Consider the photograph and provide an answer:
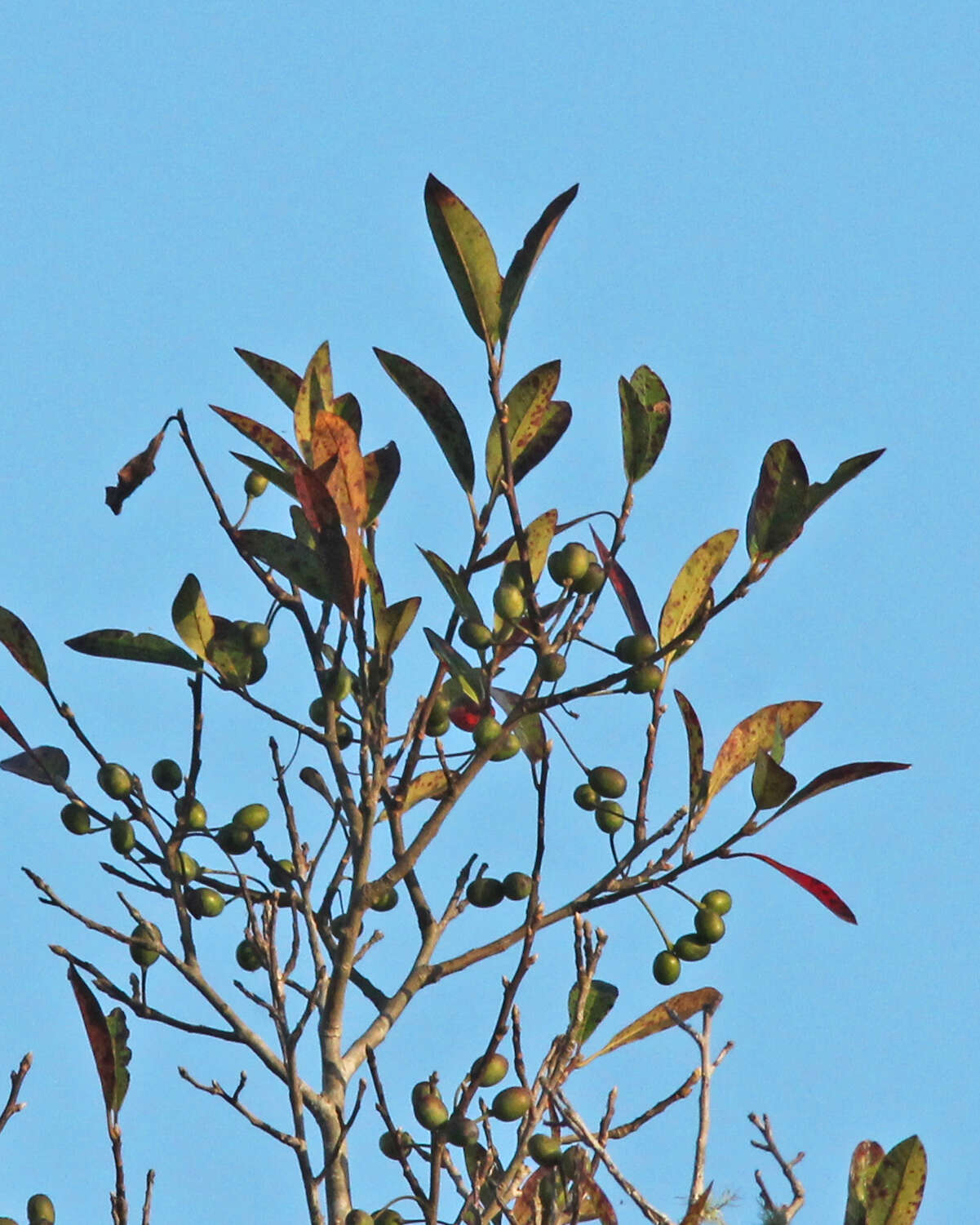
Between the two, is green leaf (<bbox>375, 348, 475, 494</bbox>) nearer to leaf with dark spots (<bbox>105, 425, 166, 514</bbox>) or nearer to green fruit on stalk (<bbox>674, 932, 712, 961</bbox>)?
leaf with dark spots (<bbox>105, 425, 166, 514</bbox>)

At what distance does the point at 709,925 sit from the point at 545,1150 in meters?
0.38

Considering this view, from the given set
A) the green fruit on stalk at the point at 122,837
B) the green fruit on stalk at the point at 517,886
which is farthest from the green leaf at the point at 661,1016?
the green fruit on stalk at the point at 122,837

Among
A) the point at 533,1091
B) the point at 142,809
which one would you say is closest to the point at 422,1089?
the point at 533,1091

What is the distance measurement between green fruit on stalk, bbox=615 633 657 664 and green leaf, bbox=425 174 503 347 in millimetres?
438

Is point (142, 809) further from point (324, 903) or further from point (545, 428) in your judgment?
point (545, 428)

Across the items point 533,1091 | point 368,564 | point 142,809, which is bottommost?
point 533,1091

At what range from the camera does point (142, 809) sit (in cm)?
235

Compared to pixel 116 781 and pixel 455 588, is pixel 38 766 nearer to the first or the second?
pixel 116 781

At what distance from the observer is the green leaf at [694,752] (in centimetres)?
238

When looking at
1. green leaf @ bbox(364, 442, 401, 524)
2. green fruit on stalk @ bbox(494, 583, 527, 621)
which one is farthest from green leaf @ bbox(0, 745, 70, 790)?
green fruit on stalk @ bbox(494, 583, 527, 621)

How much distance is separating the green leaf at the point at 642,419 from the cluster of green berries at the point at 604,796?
0.42 m

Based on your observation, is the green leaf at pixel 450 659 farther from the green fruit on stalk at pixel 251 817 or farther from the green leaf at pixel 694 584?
the green fruit on stalk at pixel 251 817

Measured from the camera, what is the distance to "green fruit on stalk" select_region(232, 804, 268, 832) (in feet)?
8.22

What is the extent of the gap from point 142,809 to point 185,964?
0.25 m
